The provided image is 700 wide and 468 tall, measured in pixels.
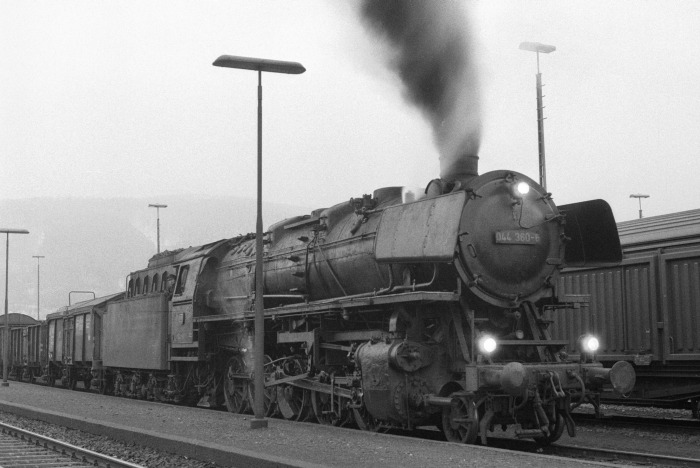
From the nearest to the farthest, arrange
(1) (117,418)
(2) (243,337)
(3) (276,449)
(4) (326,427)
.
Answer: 1. (3) (276,449)
2. (4) (326,427)
3. (1) (117,418)
4. (2) (243,337)

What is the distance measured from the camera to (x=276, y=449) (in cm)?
1010

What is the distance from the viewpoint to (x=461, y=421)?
424 inches

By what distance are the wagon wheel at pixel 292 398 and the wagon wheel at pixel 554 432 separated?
441 centimetres

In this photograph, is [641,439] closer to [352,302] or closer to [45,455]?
[352,302]

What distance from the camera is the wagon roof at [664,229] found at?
14.2 metres

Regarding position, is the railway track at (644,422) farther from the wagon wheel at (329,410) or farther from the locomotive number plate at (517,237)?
the wagon wheel at (329,410)

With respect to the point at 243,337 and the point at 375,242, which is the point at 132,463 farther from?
the point at 243,337

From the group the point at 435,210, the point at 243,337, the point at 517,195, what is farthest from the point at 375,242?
the point at 243,337

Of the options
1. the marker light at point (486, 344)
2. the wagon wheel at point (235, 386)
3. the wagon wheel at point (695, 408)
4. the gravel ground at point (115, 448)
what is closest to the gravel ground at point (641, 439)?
the wagon wheel at point (695, 408)

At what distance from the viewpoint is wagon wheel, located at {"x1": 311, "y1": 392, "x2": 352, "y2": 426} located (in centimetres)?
1316

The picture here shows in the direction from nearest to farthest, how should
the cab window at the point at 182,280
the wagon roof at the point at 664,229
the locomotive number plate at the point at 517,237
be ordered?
the locomotive number plate at the point at 517,237, the wagon roof at the point at 664,229, the cab window at the point at 182,280

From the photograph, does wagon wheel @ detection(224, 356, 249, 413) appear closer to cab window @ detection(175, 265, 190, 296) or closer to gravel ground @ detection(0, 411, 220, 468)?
cab window @ detection(175, 265, 190, 296)

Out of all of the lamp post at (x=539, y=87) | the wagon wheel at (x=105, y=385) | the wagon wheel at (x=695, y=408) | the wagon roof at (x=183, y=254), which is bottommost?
the wagon wheel at (x=105, y=385)

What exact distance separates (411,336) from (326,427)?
2124mm
